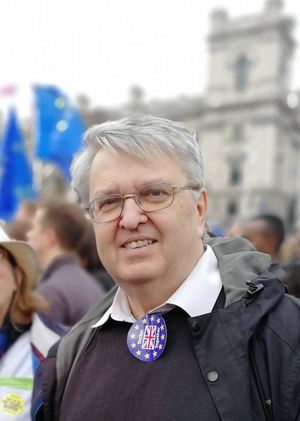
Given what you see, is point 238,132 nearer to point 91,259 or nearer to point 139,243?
point 91,259

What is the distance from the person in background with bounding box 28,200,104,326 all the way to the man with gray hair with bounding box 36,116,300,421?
1.25m

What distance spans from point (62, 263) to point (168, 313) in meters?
1.93

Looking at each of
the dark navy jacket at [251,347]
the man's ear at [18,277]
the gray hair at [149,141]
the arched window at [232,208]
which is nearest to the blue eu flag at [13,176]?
the man's ear at [18,277]

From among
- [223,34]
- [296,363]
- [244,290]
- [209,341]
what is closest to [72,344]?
[209,341]

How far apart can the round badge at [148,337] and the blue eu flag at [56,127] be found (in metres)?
4.99

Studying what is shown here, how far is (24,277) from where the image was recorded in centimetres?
240

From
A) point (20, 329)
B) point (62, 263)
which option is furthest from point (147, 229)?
point (62, 263)

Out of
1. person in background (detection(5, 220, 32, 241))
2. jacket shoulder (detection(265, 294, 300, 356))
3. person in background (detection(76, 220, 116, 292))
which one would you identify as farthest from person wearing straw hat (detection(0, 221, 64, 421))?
person in background (detection(76, 220, 116, 292))

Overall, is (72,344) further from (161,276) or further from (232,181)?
(232,181)

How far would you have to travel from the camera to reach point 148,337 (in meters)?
1.61

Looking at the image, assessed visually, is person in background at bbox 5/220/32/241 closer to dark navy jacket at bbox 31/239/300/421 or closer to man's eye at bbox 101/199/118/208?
man's eye at bbox 101/199/118/208

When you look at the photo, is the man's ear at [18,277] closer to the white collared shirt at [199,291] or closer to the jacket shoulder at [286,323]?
the white collared shirt at [199,291]

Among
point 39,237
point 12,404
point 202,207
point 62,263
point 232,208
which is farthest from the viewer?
point 232,208

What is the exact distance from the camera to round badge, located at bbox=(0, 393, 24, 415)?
1976 mm
